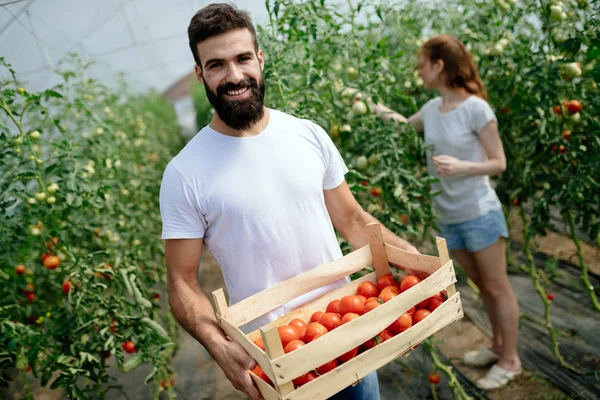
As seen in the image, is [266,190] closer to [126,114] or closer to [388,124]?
[388,124]

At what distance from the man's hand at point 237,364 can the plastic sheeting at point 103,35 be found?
1.76 meters

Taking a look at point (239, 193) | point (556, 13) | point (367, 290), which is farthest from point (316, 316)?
point (556, 13)

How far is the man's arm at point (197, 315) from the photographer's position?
1115mm

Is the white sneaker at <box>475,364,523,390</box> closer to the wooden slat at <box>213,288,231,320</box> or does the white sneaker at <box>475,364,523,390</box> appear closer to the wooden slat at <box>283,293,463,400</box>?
the wooden slat at <box>283,293,463,400</box>

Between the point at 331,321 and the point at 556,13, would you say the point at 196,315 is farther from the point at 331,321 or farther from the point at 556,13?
the point at 556,13

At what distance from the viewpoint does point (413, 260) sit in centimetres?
137

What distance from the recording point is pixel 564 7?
7.32 ft

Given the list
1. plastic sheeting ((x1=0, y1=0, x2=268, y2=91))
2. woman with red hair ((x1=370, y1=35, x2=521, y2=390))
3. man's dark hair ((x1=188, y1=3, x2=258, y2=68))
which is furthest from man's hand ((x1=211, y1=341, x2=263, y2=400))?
plastic sheeting ((x1=0, y1=0, x2=268, y2=91))

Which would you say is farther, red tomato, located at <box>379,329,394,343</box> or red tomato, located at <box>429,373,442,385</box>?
red tomato, located at <box>429,373,442,385</box>

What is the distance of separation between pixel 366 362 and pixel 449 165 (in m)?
1.29

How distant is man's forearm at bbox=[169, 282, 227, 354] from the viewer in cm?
119

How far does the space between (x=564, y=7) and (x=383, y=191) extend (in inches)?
46.3

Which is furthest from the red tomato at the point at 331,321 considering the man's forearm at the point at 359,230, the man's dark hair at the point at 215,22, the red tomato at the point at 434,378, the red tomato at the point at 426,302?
the red tomato at the point at 434,378

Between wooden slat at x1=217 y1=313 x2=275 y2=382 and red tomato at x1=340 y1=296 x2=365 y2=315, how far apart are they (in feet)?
0.98
